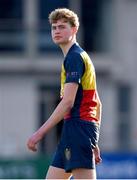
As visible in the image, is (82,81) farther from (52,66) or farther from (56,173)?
(52,66)

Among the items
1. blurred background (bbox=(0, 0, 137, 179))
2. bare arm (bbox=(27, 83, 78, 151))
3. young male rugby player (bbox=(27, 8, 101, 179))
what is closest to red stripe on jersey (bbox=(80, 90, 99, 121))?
young male rugby player (bbox=(27, 8, 101, 179))

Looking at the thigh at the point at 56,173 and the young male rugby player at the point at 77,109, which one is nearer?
the young male rugby player at the point at 77,109

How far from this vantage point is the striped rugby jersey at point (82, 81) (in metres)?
8.09

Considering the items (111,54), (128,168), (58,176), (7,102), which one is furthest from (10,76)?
(58,176)

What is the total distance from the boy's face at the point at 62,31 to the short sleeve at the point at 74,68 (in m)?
0.16

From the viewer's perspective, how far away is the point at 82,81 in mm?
8188

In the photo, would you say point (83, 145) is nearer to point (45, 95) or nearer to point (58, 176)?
point (58, 176)

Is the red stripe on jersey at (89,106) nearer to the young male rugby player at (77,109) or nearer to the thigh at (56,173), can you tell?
the young male rugby player at (77,109)

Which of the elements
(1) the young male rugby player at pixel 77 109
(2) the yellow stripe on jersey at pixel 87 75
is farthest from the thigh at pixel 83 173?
(2) the yellow stripe on jersey at pixel 87 75

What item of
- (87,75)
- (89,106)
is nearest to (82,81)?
(87,75)

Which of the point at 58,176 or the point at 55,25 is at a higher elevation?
the point at 55,25

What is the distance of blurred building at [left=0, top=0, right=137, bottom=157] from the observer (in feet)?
93.7

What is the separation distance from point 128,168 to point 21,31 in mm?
9314

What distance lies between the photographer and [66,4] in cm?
2927
